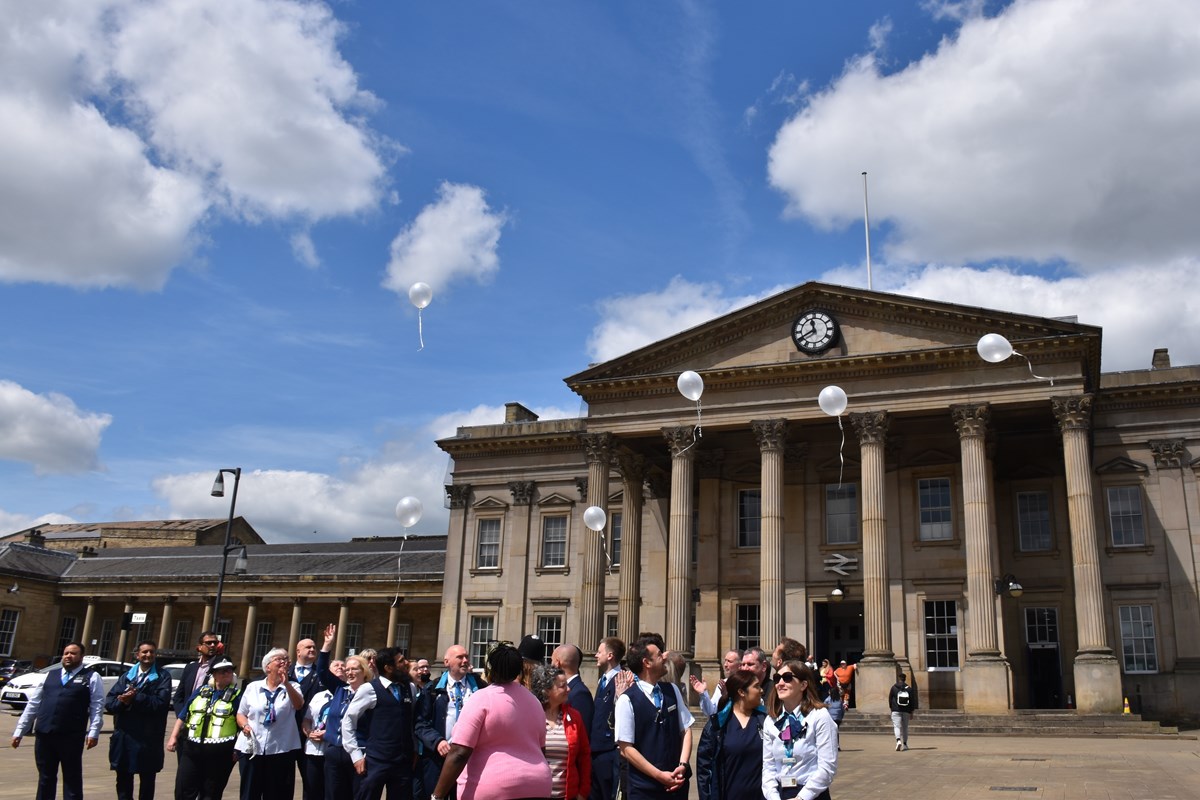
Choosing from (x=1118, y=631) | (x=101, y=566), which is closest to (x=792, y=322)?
(x=1118, y=631)

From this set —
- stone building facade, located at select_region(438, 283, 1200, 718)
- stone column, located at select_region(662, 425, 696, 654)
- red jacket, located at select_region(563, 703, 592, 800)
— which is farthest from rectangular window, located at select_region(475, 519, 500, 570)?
red jacket, located at select_region(563, 703, 592, 800)

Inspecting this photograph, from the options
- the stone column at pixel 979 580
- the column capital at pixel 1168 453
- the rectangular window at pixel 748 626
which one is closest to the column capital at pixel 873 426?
the stone column at pixel 979 580

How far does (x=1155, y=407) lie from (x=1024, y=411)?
18.3 feet

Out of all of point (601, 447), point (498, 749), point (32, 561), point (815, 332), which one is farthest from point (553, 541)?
point (498, 749)

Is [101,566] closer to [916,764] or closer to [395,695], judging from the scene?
[916,764]

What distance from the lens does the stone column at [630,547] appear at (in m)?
36.4

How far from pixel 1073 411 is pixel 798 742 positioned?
90.6 feet

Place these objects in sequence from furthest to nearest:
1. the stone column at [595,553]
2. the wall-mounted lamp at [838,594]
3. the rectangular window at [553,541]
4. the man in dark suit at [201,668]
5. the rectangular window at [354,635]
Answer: the rectangular window at [354,635] < the rectangular window at [553,541] < the stone column at [595,553] < the wall-mounted lamp at [838,594] < the man in dark suit at [201,668]

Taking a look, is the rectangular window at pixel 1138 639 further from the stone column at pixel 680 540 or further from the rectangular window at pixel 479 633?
the rectangular window at pixel 479 633

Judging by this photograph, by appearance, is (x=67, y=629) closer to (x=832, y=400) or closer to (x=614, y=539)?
(x=614, y=539)

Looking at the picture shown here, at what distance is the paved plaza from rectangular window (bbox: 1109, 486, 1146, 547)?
10181 mm

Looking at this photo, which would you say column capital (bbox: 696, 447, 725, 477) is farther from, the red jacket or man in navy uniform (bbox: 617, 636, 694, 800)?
the red jacket

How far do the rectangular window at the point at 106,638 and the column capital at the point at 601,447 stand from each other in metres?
37.2

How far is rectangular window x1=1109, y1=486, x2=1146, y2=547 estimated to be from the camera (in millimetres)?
34750
